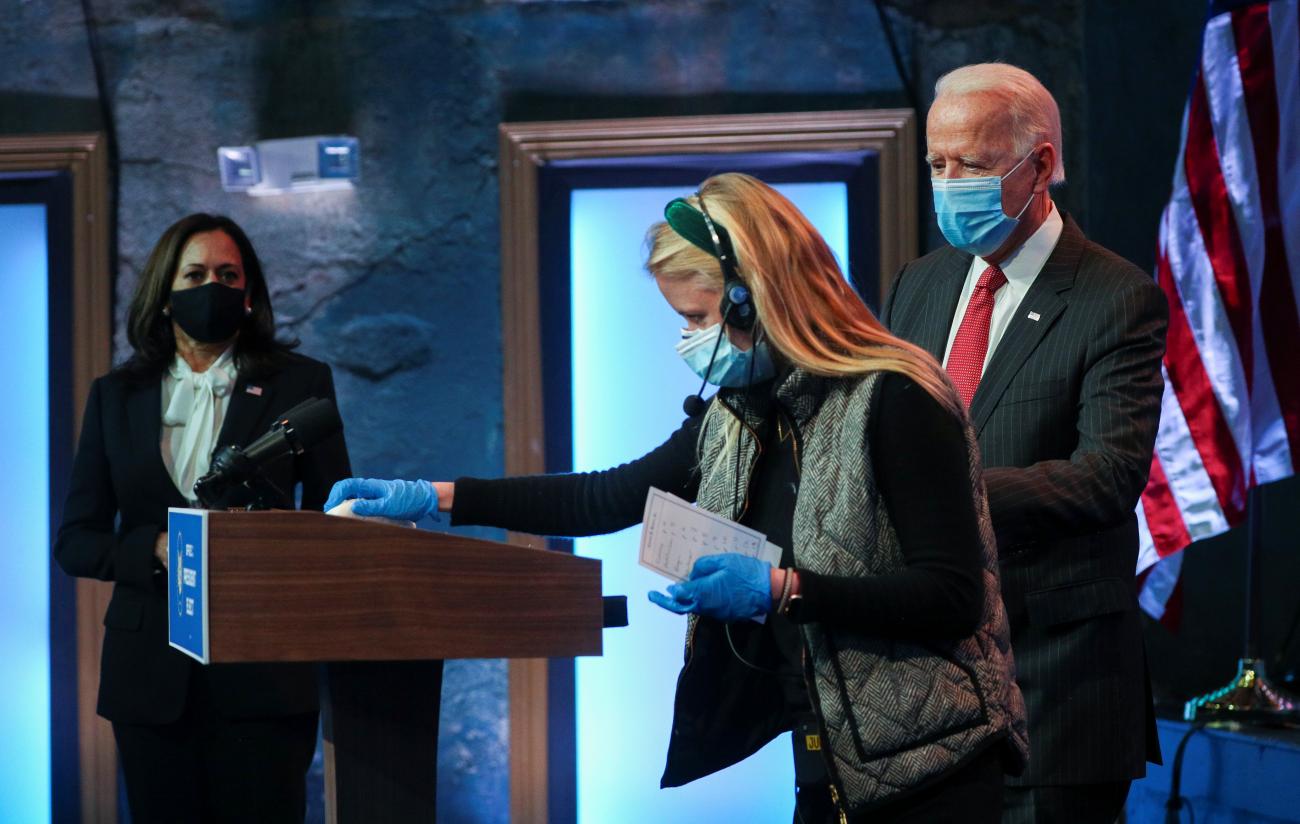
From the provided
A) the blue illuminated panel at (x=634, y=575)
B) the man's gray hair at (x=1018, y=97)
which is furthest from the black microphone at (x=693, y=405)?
the blue illuminated panel at (x=634, y=575)

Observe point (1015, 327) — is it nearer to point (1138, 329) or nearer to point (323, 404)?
point (1138, 329)

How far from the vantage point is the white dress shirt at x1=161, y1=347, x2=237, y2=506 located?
3.16 metres

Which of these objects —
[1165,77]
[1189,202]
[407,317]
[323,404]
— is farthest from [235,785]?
[1165,77]

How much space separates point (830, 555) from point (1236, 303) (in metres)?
2.27

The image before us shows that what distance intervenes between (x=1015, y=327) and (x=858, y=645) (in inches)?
32.2

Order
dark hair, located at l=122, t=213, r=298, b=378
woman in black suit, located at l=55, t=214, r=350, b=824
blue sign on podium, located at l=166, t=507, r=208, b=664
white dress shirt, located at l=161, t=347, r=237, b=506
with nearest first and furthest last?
blue sign on podium, located at l=166, t=507, r=208, b=664 < woman in black suit, located at l=55, t=214, r=350, b=824 < white dress shirt, located at l=161, t=347, r=237, b=506 < dark hair, located at l=122, t=213, r=298, b=378

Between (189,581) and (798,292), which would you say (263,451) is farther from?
(798,292)

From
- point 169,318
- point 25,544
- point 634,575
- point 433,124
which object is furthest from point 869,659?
point 25,544

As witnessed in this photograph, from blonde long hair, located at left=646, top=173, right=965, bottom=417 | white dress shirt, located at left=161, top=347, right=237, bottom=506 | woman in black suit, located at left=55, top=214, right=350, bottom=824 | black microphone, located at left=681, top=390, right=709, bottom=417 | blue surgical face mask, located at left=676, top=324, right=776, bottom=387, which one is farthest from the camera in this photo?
white dress shirt, located at left=161, top=347, right=237, bottom=506

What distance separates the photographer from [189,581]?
5.77 feet

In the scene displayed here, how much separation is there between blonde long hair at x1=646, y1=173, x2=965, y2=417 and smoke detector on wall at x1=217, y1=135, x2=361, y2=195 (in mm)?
2836

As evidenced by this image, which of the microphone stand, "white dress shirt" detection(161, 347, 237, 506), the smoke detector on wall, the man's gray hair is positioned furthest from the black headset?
the smoke detector on wall

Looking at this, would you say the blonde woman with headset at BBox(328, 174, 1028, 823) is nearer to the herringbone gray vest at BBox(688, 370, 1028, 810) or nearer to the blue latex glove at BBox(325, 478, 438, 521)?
the herringbone gray vest at BBox(688, 370, 1028, 810)

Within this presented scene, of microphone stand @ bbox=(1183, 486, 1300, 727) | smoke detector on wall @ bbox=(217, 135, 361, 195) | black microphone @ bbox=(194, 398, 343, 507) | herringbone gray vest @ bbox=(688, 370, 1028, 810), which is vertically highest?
smoke detector on wall @ bbox=(217, 135, 361, 195)
